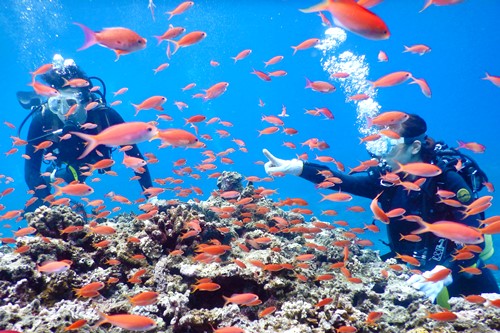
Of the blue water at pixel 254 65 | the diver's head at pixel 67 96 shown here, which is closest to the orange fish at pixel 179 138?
the diver's head at pixel 67 96

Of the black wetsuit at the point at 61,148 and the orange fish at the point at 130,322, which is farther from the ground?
the black wetsuit at the point at 61,148

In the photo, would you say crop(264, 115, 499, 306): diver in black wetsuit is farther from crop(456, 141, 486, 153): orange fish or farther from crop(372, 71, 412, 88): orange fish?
crop(456, 141, 486, 153): orange fish

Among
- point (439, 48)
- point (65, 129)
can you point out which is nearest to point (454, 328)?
point (65, 129)

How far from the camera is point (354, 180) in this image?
6.51m

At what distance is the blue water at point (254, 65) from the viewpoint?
36.1 m

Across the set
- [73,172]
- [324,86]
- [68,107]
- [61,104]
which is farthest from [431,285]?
[61,104]

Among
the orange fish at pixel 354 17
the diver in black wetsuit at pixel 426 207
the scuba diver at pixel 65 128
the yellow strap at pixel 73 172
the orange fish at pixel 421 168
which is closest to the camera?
the orange fish at pixel 354 17

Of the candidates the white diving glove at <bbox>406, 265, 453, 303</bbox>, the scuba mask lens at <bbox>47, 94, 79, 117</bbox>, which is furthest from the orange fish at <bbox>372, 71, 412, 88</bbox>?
the scuba mask lens at <bbox>47, 94, 79, 117</bbox>

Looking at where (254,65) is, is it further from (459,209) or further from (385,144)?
(459,209)

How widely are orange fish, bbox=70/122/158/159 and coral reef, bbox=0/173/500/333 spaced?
4.98ft

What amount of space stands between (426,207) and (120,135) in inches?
194

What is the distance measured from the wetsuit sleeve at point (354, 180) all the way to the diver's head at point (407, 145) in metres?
0.68

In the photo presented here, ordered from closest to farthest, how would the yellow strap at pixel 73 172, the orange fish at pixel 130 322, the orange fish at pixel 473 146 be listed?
the orange fish at pixel 130 322, the orange fish at pixel 473 146, the yellow strap at pixel 73 172

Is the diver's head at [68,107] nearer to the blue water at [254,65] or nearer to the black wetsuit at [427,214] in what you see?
the blue water at [254,65]
